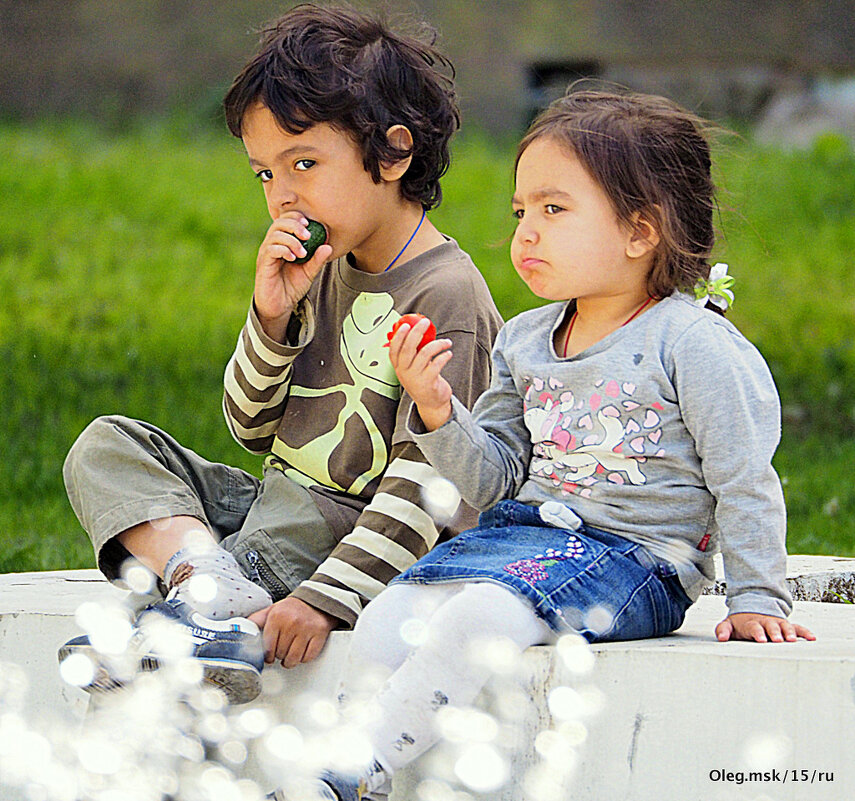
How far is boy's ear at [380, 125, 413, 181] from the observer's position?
92.8 inches

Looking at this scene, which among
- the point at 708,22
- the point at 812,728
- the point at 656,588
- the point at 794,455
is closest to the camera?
the point at 812,728

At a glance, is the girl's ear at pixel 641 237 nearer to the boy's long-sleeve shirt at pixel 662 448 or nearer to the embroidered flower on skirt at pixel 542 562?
the boy's long-sleeve shirt at pixel 662 448

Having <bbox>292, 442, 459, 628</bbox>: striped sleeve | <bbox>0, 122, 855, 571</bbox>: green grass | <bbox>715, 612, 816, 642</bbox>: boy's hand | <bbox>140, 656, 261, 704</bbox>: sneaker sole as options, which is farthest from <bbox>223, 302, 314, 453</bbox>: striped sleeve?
<bbox>0, 122, 855, 571</bbox>: green grass

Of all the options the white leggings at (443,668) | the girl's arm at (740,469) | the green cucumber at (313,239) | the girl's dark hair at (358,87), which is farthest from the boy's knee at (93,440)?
the girl's arm at (740,469)

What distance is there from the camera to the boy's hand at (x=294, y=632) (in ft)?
6.70

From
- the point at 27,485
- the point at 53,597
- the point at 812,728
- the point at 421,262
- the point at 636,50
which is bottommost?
the point at 27,485

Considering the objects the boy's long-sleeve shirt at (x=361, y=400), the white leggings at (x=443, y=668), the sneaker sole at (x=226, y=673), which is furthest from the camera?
the boy's long-sleeve shirt at (x=361, y=400)

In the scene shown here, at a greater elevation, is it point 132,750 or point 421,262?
point 421,262

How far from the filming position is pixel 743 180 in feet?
22.6

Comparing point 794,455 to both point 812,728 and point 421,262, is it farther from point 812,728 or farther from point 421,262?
point 812,728

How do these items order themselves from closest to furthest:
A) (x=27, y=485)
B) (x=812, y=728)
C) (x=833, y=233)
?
1. (x=812, y=728)
2. (x=27, y=485)
3. (x=833, y=233)

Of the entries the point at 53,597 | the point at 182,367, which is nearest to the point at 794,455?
the point at 182,367

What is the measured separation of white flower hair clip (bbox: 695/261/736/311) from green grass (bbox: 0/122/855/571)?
169cm

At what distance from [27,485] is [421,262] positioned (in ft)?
7.37
